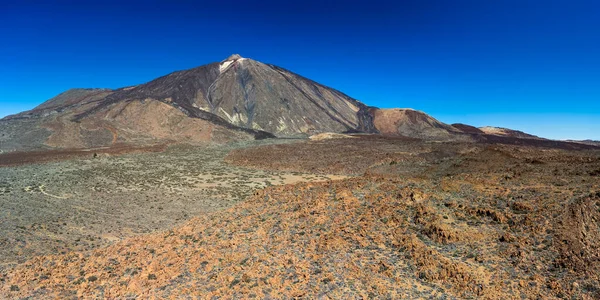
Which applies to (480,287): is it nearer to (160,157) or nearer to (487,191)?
(487,191)

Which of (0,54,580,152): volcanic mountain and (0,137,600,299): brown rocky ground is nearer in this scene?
(0,137,600,299): brown rocky ground

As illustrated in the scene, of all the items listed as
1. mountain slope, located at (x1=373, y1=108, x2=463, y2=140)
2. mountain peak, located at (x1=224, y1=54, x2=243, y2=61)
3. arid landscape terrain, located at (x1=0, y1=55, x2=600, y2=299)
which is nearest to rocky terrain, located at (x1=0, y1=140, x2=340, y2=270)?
arid landscape terrain, located at (x1=0, y1=55, x2=600, y2=299)

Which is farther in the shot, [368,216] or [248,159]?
[248,159]

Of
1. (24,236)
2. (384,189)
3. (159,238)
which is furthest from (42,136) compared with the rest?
(384,189)

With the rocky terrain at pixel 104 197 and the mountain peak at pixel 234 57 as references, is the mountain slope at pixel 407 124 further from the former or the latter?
the rocky terrain at pixel 104 197

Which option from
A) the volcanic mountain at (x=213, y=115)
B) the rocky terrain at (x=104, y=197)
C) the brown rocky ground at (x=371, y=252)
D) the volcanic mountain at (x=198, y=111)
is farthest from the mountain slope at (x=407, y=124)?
the brown rocky ground at (x=371, y=252)

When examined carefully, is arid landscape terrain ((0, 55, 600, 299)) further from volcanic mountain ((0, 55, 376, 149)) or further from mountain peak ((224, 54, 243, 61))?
mountain peak ((224, 54, 243, 61))
